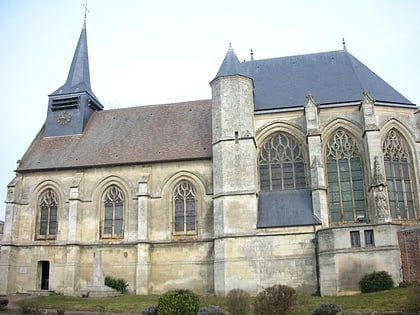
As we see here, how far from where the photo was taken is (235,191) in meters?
23.0

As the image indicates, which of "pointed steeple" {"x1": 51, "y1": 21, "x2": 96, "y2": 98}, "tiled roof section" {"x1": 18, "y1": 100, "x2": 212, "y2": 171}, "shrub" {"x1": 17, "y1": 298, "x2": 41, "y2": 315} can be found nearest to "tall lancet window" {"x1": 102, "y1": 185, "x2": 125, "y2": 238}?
"tiled roof section" {"x1": 18, "y1": 100, "x2": 212, "y2": 171}

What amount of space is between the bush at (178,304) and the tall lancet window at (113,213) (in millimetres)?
12859

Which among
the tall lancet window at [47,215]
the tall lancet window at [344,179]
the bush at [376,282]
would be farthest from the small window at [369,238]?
the tall lancet window at [47,215]


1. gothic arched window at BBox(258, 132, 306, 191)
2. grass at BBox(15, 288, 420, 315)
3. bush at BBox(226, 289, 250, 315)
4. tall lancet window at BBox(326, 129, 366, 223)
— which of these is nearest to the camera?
bush at BBox(226, 289, 250, 315)

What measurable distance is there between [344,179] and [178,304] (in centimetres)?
1402

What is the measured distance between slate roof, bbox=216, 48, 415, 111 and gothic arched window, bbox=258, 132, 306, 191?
196 centimetres

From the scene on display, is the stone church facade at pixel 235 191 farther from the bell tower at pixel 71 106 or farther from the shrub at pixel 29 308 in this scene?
the shrub at pixel 29 308

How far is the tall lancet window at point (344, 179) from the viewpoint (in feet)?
77.3

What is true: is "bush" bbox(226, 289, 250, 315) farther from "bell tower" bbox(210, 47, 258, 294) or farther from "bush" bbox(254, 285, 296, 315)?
"bell tower" bbox(210, 47, 258, 294)

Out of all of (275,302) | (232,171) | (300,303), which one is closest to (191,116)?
(232,171)

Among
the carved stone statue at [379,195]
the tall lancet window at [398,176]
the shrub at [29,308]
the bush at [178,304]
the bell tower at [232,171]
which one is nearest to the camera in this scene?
the bush at [178,304]

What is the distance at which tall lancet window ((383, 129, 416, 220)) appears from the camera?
23391 millimetres

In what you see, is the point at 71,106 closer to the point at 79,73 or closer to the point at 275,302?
the point at 79,73

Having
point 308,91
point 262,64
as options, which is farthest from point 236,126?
point 262,64
